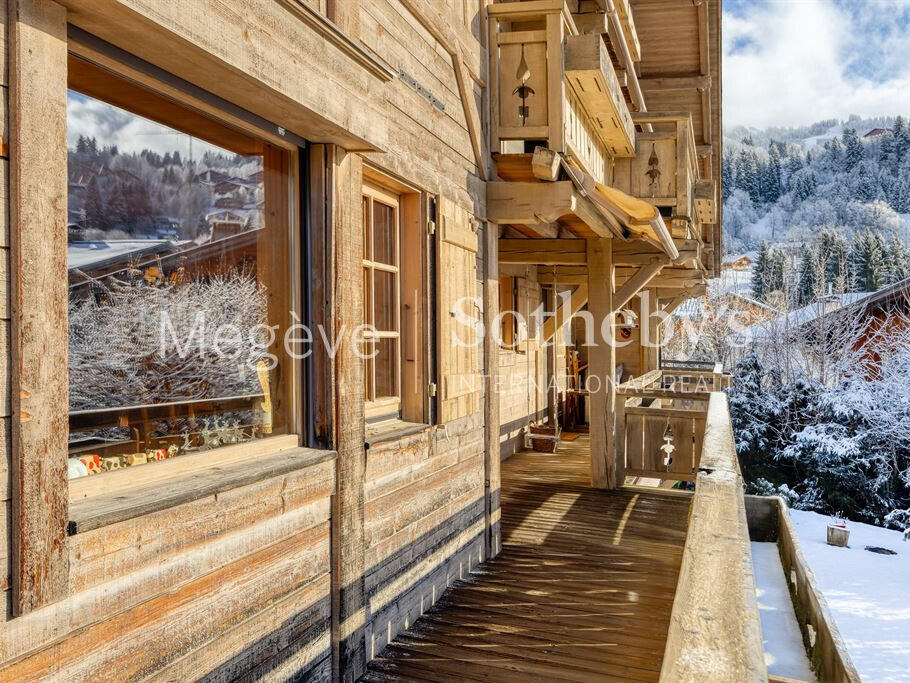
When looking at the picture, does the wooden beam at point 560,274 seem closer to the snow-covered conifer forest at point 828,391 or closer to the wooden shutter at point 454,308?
the wooden shutter at point 454,308

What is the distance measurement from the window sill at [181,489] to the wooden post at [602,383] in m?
5.08

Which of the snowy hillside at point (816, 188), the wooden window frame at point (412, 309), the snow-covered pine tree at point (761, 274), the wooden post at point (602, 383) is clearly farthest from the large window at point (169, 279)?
the snowy hillside at point (816, 188)

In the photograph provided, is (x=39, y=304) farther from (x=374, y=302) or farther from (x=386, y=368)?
(x=386, y=368)

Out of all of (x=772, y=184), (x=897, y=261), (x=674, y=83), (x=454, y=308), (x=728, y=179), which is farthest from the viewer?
(x=728, y=179)

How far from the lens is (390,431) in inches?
148

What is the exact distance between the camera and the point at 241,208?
9.11 ft

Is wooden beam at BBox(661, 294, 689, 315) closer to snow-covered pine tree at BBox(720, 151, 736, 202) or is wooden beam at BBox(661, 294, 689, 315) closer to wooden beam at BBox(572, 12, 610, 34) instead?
wooden beam at BBox(572, 12, 610, 34)

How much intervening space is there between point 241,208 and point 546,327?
711 centimetres

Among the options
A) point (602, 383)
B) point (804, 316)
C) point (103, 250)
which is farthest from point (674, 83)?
point (804, 316)

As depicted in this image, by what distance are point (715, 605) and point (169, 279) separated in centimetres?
193

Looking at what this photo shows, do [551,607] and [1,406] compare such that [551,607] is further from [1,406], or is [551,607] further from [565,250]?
[565,250]

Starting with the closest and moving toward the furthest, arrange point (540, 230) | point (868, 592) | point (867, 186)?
1. point (540, 230)
2. point (868, 592)
3. point (867, 186)

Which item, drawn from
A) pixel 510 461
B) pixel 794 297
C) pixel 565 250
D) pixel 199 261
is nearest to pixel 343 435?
pixel 199 261

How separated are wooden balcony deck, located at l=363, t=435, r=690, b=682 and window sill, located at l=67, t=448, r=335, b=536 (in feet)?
4.19
